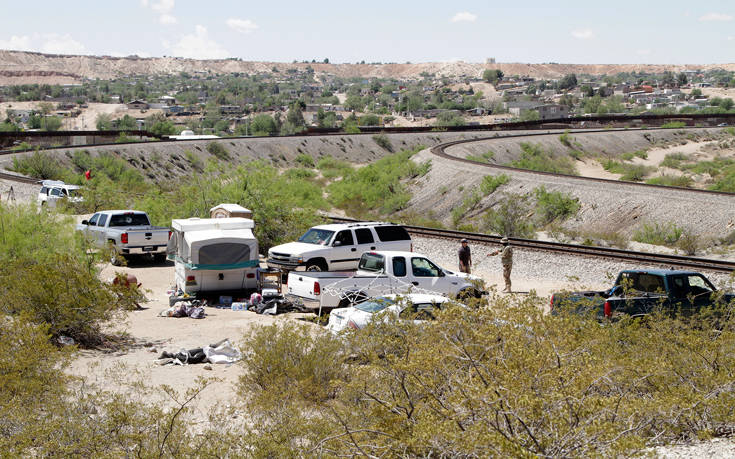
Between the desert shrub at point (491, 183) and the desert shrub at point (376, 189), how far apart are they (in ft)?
21.5

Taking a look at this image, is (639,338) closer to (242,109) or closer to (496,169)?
(496,169)

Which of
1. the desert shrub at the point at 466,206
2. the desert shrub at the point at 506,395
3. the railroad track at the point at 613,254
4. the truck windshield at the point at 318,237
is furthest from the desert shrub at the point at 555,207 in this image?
the desert shrub at the point at 506,395

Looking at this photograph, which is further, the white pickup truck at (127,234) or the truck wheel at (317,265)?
the white pickup truck at (127,234)

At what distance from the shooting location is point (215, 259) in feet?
67.0

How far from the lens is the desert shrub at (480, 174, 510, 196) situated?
47625 millimetres

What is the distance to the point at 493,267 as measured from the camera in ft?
85.6

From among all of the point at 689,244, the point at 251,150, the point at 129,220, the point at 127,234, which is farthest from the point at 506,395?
the point at 251,150

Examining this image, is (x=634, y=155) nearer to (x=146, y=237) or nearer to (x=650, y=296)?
(x=146, y=237)

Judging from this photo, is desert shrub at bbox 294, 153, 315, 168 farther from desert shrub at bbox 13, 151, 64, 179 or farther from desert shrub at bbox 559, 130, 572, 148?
desert shrub at bbox 559, 130, 572, 148

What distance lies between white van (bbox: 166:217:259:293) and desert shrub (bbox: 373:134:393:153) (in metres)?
68.6

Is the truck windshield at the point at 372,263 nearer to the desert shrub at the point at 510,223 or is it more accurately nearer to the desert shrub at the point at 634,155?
the desert shrub at the point at 510,223

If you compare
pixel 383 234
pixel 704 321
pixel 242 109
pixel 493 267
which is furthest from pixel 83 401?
pixel 242 109

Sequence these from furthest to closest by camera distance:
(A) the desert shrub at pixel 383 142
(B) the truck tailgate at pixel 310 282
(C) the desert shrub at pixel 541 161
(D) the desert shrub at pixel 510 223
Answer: (A) the desert shrub at pixel 383 142, (C) the desert shrub at pixel 541 161, (D) the desert shrub at pixel 510 223, (B) the truck tailgate at pixel 310 282

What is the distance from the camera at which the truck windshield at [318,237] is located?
22312 mm
